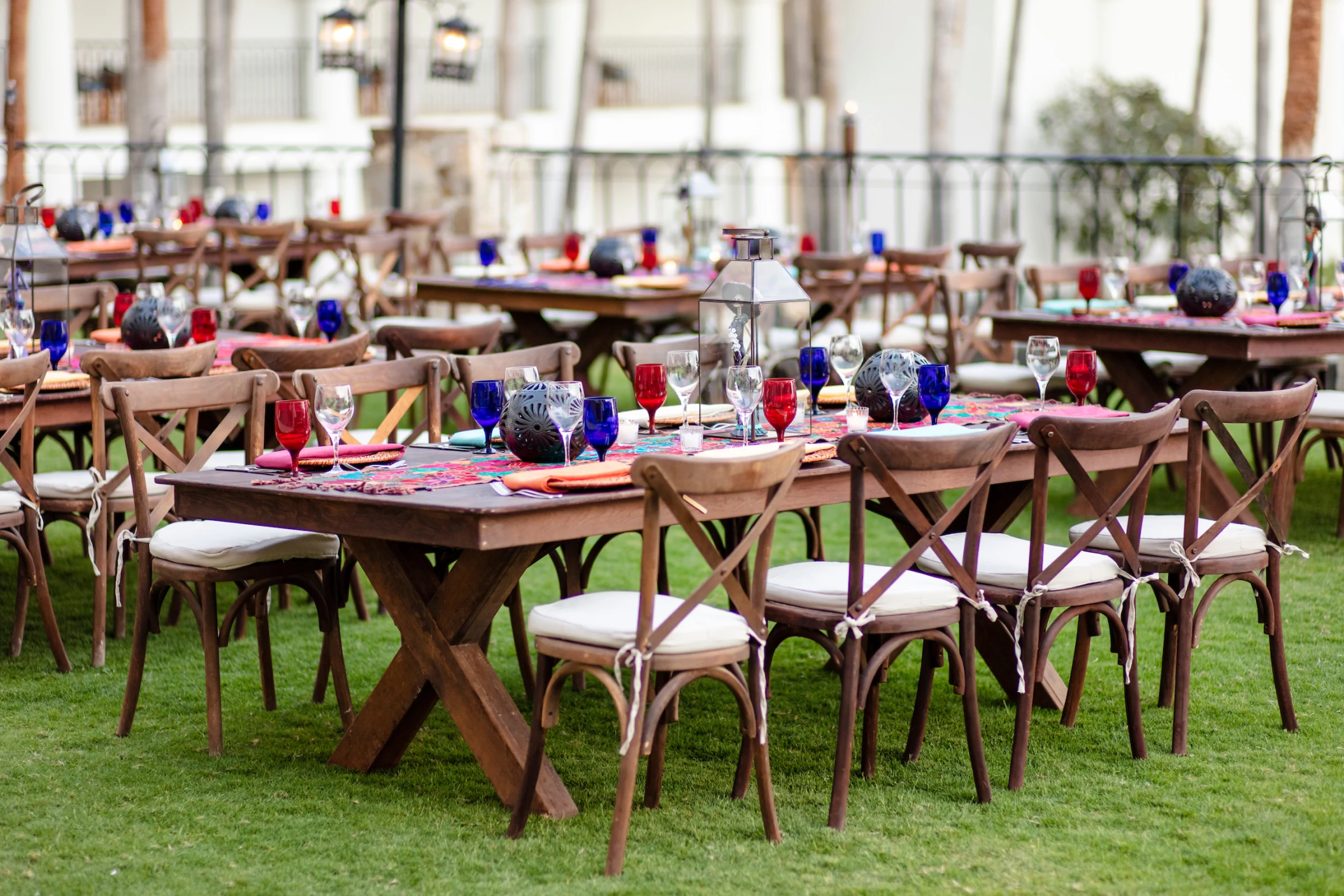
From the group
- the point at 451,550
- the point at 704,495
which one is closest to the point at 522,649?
the point at 451,550

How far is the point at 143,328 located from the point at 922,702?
304 cm

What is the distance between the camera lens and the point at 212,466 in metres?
5.17

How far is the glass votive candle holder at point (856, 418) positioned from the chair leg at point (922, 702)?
0.59 m

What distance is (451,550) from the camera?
13.1 feet

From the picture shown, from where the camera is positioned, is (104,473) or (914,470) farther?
(104,473)

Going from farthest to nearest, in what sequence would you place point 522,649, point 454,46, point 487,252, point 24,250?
point 454,46 < point 487,252 < point 24,250 < point 522,649

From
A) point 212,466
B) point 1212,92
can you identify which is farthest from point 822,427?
point 1212,92

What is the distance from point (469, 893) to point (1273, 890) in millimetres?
1489

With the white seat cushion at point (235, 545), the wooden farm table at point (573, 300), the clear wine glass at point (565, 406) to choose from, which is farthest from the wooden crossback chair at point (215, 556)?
the wooden farm table at point (573, 300)

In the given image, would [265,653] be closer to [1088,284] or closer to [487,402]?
[487,402]

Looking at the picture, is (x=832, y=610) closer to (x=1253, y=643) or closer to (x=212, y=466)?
(x=1253, y=643)

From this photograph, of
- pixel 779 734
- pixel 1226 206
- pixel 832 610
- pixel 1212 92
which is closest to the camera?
pixel 832 610

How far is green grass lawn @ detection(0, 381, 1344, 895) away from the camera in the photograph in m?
3.35

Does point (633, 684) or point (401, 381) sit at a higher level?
point (401, 381)
